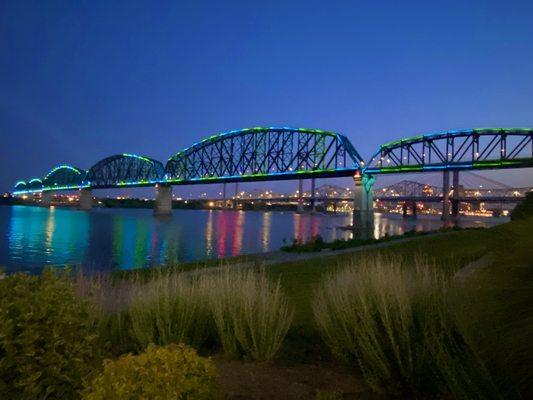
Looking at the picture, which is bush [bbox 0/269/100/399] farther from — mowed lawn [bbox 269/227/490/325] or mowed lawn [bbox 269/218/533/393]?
mowed lawn [bbox 269/227/490/325]

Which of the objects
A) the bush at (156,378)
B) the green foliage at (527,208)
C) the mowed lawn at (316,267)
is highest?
the green foliage at (527,208)

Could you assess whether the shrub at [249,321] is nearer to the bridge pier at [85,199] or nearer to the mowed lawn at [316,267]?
the mowed lawn at [316,267]

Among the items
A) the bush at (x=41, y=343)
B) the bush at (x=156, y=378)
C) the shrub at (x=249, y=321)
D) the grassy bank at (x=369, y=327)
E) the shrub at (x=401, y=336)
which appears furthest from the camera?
the shrub at (x=249, y=321)

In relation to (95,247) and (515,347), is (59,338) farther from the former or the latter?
(95,247)

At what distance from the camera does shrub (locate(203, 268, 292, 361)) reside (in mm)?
5672

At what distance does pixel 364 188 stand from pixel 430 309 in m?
94.4

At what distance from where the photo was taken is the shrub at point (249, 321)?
5.67m

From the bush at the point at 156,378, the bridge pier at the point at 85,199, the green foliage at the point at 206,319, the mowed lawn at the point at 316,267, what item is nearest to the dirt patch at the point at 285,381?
the green foliage at the point at 206,319

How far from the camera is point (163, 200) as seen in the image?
141250 millimetres

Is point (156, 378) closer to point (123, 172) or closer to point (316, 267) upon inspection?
point (316, 267)

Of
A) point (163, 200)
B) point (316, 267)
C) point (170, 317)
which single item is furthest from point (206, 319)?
point (163, 200)

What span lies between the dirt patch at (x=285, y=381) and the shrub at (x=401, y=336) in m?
0.18

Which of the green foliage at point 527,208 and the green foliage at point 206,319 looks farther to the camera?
the green foliage at point 527,208

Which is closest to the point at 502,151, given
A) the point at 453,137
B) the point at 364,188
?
the point at 453,137
